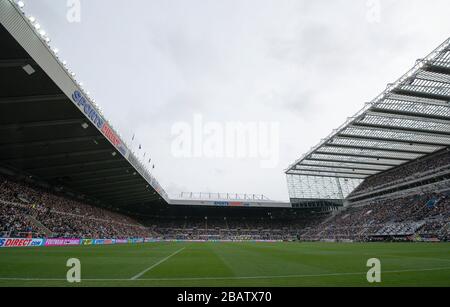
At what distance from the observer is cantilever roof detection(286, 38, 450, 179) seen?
105ft

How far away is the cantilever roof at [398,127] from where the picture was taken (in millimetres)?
32062

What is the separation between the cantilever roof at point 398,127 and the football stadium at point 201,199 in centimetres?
18

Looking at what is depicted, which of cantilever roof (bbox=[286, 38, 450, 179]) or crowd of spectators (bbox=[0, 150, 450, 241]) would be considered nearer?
cantilever roof (bbox=[286, 38, 450, 179])

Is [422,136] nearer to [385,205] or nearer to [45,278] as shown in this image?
[385,205]

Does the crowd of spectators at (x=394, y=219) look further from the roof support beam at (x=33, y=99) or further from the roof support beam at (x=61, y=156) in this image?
the roof support beam at (x=33, y=99)

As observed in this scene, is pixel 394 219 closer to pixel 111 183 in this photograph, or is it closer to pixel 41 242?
pixel 111 183

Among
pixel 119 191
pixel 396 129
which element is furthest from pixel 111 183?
pixel 396 129

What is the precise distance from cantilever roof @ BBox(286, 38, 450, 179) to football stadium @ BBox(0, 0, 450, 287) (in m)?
0.18

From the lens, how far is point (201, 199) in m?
87.8

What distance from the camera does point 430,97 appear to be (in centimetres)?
3503

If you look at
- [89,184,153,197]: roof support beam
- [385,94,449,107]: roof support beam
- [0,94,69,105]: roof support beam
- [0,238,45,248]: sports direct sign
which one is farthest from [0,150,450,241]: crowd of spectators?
[385,94,449,107]: roof support beam

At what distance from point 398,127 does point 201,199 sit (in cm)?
5694

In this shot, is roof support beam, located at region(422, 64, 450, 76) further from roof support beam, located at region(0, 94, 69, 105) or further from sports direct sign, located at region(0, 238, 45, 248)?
sports direct sign, located at region(0, 238, 45, 248)
